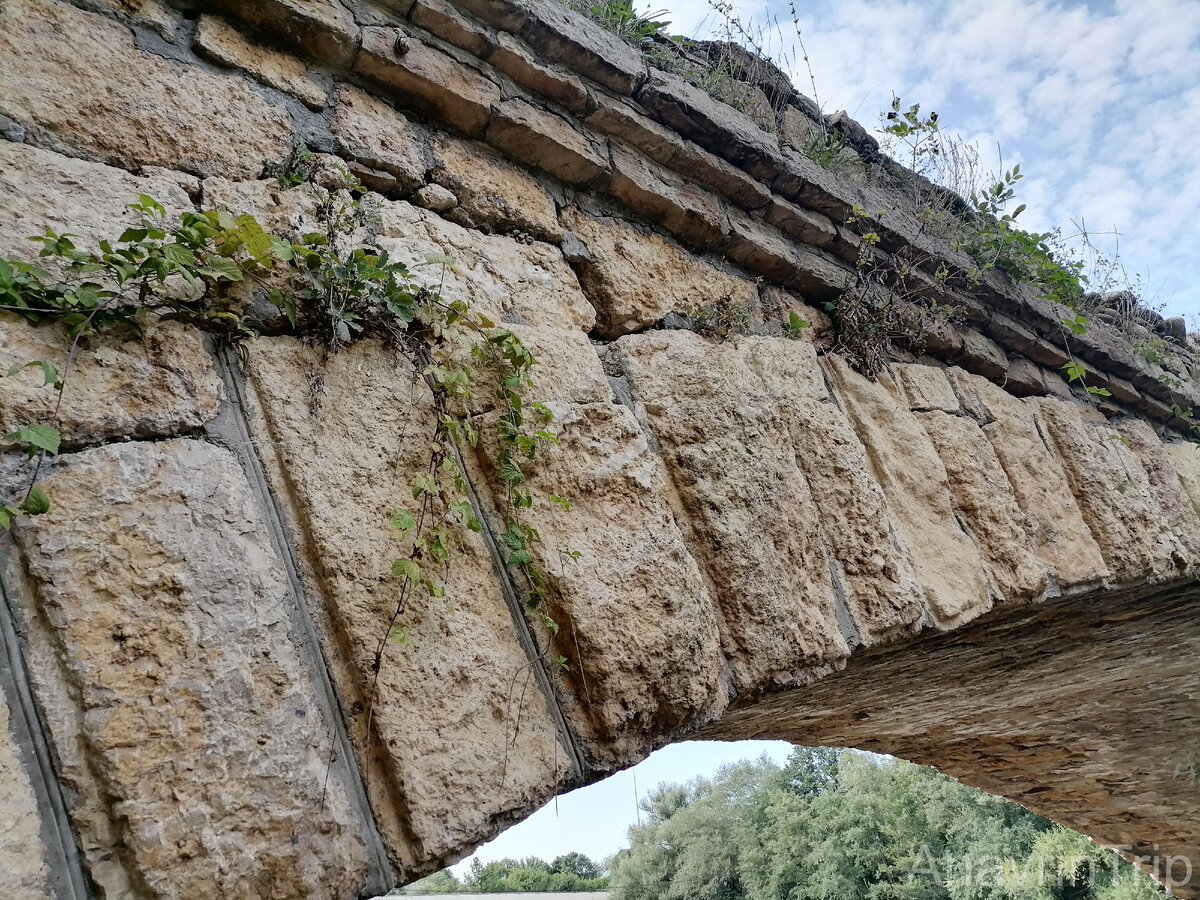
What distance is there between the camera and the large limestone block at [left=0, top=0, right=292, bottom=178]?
3.31 ft

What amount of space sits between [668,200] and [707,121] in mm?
279

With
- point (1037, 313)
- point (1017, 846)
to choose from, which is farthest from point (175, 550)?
point (1017, 846)

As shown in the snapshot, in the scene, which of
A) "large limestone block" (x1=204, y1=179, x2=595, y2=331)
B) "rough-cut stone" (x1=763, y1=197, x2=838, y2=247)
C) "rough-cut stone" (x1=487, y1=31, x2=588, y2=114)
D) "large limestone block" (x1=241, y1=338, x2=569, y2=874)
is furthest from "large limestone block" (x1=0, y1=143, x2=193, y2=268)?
"rough-cut stone" (x1=763, y1=197, x2=838, y2=247)

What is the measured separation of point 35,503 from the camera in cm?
76

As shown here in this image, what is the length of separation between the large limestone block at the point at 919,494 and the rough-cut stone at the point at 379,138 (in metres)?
1.13

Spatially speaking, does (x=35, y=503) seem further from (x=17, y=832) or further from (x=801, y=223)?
(x=801, y=223)

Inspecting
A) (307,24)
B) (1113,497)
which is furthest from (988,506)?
(307,24)

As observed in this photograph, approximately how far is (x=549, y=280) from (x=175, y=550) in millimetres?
858

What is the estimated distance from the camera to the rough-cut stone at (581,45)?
1.58m

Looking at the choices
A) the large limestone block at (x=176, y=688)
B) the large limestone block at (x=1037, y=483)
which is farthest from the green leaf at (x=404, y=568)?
the large limestone block at (x=1037, y=483)

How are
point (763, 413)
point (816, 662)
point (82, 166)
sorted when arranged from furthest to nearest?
point (763, 413) → point (816, 662) → point (82, 166)

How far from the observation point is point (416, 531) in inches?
41.0

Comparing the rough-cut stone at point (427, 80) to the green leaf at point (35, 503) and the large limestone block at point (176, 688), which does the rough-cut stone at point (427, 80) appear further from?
the green leaf at point (35, 503)

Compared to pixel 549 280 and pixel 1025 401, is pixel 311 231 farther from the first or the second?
pixel 1025 401
